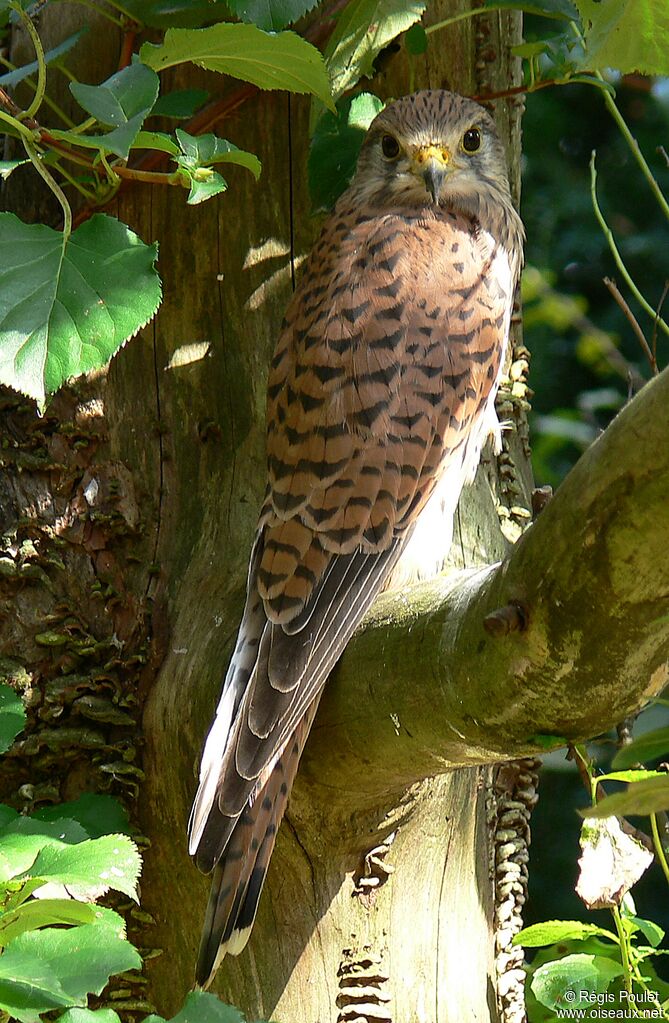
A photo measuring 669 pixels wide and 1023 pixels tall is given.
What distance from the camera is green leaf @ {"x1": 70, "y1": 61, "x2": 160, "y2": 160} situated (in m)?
1.84

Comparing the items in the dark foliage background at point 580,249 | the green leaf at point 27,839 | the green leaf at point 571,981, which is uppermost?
the dark foliage background at point 580,249

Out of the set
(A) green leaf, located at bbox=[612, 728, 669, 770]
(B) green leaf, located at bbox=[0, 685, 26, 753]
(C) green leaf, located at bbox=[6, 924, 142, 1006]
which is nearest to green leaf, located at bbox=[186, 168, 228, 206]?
(B) green leaf, located at bbox=[0, 685, 26, 753]

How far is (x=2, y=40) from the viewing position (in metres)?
2.63

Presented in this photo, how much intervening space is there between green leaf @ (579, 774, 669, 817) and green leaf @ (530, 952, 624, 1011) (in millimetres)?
1204

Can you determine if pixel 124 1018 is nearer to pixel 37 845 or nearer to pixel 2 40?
pixel 37 845

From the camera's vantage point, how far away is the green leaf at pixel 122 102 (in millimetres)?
1838

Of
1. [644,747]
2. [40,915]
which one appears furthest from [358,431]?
[644,747]

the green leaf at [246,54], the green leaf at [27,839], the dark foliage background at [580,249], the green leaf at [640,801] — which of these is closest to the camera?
the green leaf at [640,801]

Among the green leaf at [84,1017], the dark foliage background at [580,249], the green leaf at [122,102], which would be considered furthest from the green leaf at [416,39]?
the dark foliage background at [580,249]

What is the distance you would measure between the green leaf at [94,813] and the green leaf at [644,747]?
124cm

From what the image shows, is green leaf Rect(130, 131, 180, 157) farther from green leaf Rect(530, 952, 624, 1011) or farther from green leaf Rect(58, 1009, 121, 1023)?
green leaf Rect(530, 952, 624, 1011)

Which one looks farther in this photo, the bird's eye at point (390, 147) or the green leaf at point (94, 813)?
the bird's eye at point (390, 147)

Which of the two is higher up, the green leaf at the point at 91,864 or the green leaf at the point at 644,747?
the green leaf at the point at 91,864

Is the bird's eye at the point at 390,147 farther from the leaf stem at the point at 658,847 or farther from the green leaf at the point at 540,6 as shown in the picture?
the leaf stem at the point at 658,847
